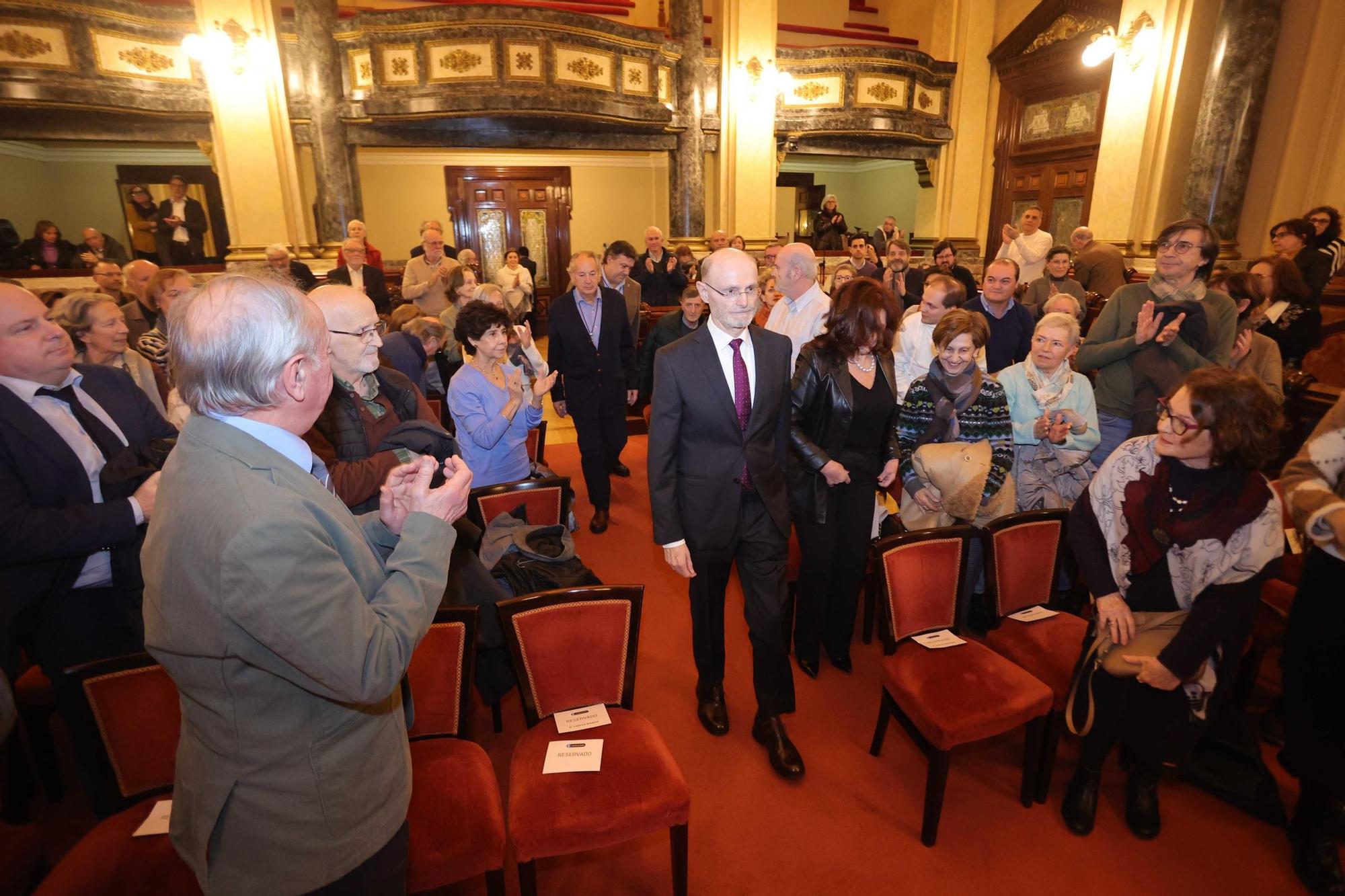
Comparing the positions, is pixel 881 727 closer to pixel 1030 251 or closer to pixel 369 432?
pixel 369 432

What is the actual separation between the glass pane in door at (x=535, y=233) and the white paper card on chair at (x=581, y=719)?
452 inches

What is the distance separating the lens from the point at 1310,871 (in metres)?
1.98

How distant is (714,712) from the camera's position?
2.67 metres

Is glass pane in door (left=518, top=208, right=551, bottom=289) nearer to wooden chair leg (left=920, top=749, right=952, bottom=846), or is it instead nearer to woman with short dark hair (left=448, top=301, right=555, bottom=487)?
woman with short dark hair (left=448, top=301, right=555, bottom=487)

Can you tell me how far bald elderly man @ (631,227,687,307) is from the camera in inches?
297

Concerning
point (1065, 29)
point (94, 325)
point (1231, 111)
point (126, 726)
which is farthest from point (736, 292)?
point (1065, 29)

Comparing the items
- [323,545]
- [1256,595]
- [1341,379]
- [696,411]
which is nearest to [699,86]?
[1341,379]

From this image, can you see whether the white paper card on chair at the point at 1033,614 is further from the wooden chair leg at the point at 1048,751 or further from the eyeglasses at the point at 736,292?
the eyeglasses at the point at 736,292

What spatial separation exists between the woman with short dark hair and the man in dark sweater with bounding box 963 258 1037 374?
104 inches

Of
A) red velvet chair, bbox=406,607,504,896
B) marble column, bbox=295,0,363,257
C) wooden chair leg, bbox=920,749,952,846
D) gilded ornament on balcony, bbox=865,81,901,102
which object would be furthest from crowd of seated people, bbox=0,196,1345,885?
gilded ornament on balcony, bbox=865,81,901,102

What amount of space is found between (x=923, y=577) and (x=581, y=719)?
1303mm

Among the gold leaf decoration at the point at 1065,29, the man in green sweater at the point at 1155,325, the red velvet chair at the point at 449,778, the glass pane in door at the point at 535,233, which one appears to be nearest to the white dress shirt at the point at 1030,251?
the gold leaf decoration at the point at 1065,29

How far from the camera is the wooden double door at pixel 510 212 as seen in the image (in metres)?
12.2

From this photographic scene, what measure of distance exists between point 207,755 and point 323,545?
1.42 ft
